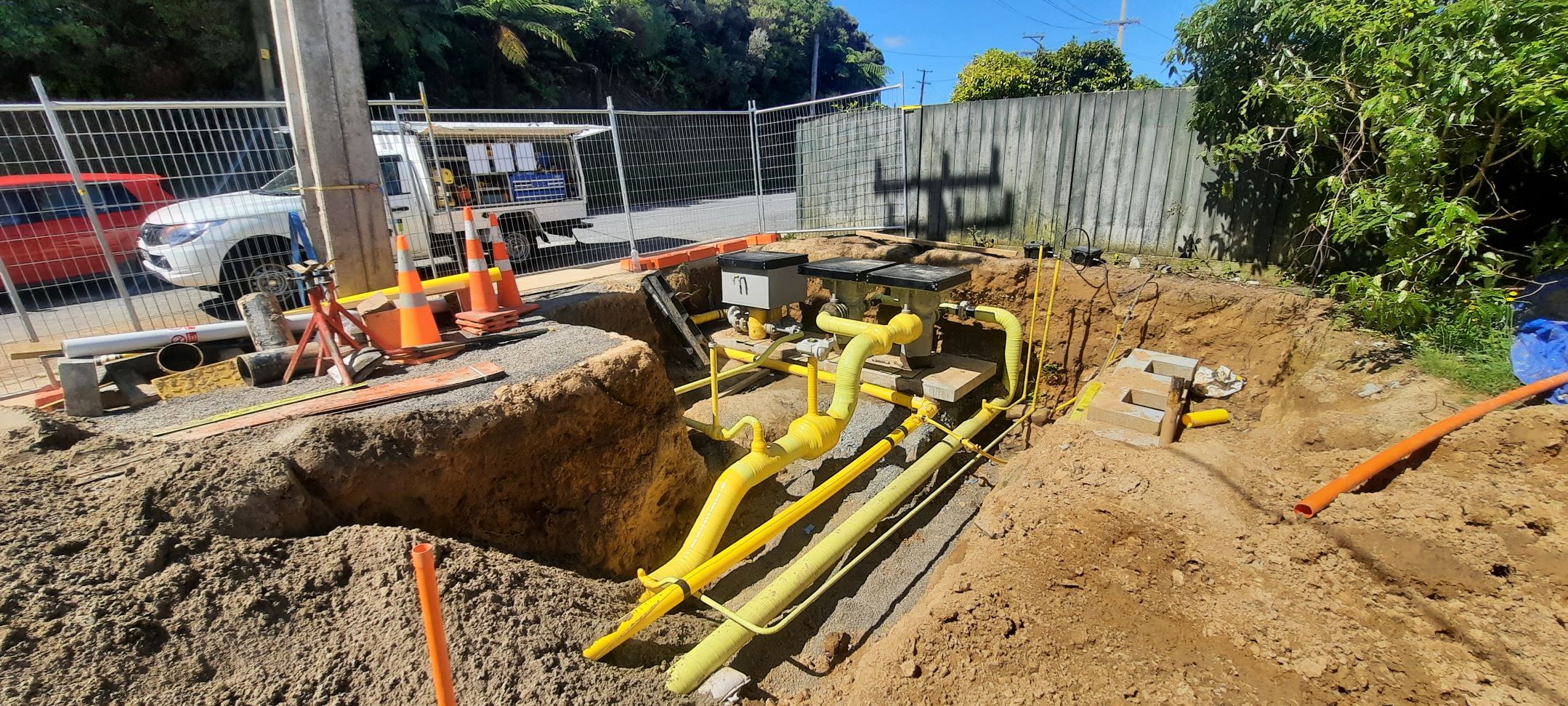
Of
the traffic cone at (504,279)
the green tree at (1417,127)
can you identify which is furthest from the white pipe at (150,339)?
the green tree at (1417,127)

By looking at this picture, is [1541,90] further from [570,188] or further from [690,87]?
[690,87]

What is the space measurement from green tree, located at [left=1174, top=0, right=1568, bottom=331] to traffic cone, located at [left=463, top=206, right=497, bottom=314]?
6.23m

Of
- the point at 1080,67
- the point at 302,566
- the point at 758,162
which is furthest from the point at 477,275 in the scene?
the point at 1080,67

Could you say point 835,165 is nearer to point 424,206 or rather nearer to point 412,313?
point 424,206

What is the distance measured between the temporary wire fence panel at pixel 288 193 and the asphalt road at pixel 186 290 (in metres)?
0.03

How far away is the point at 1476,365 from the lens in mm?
3955

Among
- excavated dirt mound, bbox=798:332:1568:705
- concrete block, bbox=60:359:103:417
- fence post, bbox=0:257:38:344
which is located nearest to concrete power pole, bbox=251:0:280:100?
fence post, bbox=0:257:38:344

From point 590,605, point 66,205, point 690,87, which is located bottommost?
point 590,605

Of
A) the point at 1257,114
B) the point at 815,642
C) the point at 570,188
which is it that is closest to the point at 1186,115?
the point at 1257,114

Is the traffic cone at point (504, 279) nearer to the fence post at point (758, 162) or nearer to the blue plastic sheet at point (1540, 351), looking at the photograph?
the fence post at point (758, 162)

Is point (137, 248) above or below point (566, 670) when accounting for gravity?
above

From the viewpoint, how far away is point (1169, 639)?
2.49 meters

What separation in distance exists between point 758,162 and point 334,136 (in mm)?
5649

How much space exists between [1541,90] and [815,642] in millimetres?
5000
